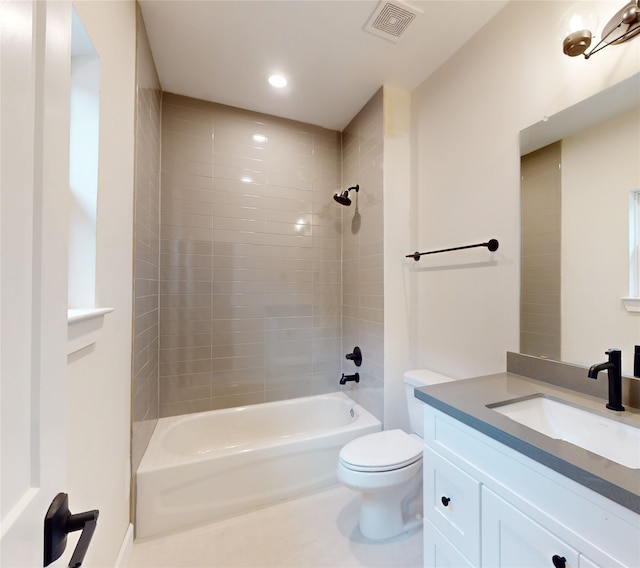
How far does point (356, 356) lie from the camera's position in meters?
2.33

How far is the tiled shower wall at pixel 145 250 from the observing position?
1505 mm

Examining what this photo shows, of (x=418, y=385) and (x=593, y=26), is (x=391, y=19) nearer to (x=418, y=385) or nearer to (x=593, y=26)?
(x=593, y=26)

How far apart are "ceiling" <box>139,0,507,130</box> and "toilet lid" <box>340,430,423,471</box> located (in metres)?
2.26

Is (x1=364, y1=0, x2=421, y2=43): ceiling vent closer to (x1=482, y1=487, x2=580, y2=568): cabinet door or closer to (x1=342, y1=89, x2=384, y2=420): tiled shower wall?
(x1=342, y1=89, x2=384, y2=420): tiled shower wall

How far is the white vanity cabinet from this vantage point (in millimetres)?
626

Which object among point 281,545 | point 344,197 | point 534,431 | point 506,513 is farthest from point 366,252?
point 281,545

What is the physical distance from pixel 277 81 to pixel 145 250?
1431 mm

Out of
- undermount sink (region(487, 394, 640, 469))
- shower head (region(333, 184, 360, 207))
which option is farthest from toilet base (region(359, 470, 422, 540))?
shower head (region(333, 184, 360, 207))

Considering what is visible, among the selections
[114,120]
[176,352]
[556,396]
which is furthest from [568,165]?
[176,352]

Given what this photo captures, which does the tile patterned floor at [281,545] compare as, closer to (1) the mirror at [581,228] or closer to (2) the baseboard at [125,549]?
(2) the baseboard at [125,549]

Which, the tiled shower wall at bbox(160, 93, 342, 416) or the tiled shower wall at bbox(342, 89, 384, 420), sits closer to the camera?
the tiled shower wall at bbox(342, 89, 384, 420)

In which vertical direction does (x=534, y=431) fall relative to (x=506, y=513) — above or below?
above

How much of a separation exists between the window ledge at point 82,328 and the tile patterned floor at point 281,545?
1247 mm

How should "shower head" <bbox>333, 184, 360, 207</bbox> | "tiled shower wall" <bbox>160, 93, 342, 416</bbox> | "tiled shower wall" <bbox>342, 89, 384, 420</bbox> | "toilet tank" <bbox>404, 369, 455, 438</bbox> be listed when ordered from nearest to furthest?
"toilet tank" <bbox>404, 369, 455, 438</bbox>, "tiled shower wall" <bbox>342, 89, 384, 420</bbox>, "tiled shower wall" <bbox>160, 93, 342, 416</bbox>, "shower head" <bbox>333, 184, 360, 207</bbox>
